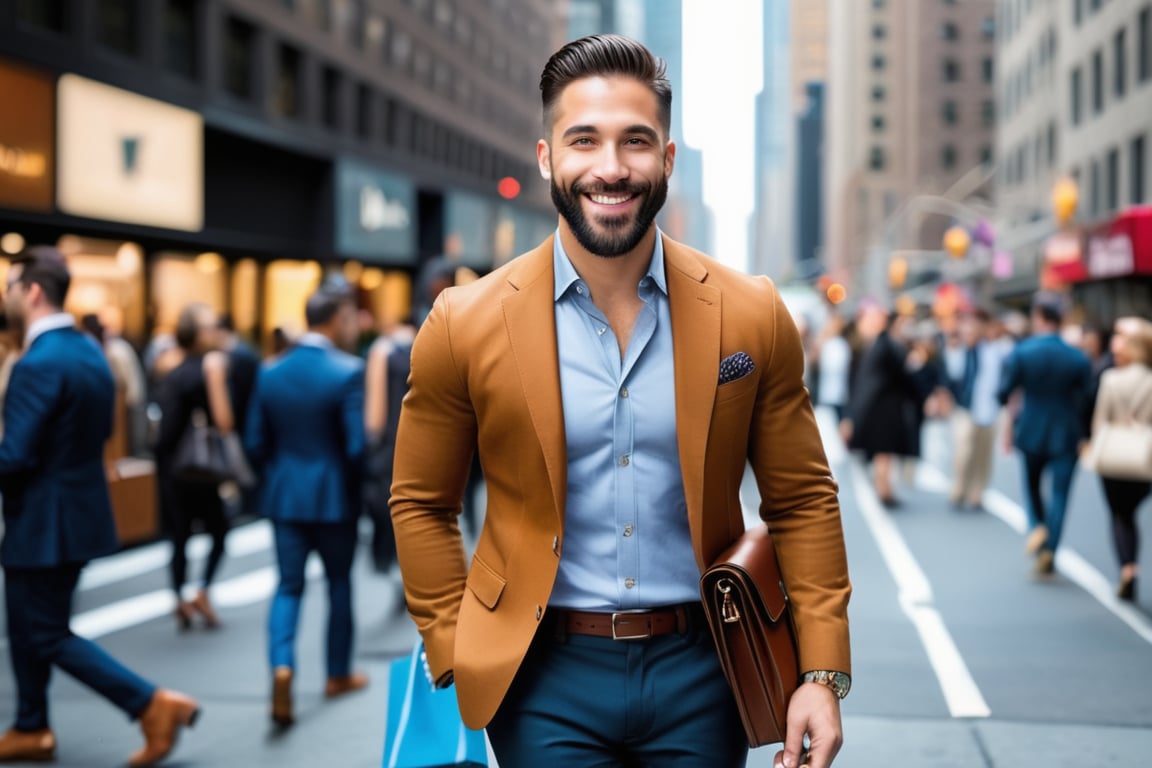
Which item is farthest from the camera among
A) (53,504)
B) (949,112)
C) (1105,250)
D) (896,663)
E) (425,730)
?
(949,112)

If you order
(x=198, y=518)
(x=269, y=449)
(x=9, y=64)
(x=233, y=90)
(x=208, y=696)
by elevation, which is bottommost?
(x=208, y=696)

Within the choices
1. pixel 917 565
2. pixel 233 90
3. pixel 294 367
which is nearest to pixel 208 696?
pixel 294 367

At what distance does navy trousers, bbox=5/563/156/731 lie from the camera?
5.92 m

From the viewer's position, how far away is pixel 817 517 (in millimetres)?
2760

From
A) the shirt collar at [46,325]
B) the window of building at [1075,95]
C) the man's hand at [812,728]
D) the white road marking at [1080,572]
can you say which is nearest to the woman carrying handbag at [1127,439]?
the white road marking at [1080,572]

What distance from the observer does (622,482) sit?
2709 mm

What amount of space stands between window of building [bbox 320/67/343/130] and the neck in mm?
31027

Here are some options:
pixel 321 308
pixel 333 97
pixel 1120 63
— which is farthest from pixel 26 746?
pixel 1120 63

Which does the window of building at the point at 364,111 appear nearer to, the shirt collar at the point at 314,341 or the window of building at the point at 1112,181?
the window of building at the point at 1112,181

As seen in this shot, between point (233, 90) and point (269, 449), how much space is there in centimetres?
2015

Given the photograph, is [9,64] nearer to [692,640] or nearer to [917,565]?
[917,565]

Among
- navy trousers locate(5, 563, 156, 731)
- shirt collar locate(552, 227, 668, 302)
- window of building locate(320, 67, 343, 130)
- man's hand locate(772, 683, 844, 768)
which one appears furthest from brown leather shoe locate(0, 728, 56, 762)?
window of building locate(320, 67, 343, 130)

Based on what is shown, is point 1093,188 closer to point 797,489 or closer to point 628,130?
point 797,489

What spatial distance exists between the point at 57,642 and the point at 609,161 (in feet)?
13.9
